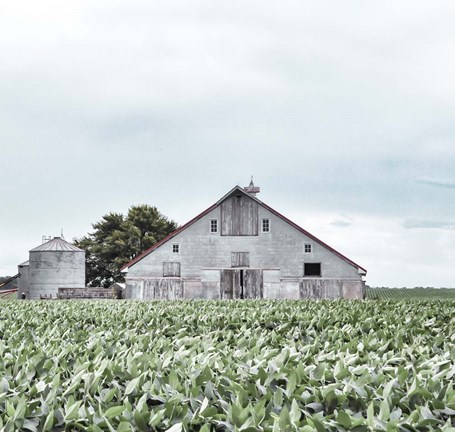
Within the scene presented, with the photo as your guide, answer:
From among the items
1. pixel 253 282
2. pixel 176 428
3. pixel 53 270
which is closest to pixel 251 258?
pixel 253 282

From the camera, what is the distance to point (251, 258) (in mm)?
43094

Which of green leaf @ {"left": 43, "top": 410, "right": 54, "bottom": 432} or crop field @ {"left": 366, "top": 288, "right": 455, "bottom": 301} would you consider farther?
crop field @ {"left": 366, "top": 288, "right": 455, "bottom": 301}

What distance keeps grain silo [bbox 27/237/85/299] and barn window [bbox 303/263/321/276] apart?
17.8 meters

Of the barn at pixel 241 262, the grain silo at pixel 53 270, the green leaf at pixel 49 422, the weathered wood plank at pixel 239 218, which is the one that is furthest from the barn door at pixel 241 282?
the green leaf at pixel 49 422

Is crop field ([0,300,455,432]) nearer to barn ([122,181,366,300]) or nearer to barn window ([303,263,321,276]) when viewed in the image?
barn ([122,181,366,300])

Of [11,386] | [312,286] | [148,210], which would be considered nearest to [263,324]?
[11,386]

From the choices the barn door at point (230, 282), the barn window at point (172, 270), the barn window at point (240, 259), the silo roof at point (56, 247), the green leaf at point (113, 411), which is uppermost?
the silo roof at point (56, 247)

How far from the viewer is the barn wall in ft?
141

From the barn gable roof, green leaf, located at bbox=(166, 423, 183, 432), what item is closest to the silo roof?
the barn gable roof

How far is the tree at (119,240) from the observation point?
236 feet

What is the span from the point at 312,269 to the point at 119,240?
32851mm

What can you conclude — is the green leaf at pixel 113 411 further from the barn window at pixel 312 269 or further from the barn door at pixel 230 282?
the barn window at pixel 312 269

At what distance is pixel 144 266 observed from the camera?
143 ft

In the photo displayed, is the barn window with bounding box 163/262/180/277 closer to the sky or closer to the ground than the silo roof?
closer to the ground
